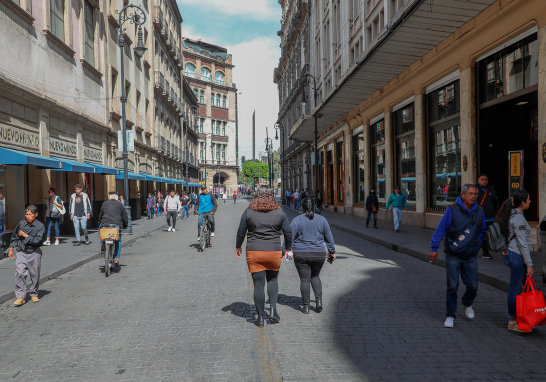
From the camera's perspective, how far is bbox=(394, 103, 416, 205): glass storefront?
18969mm

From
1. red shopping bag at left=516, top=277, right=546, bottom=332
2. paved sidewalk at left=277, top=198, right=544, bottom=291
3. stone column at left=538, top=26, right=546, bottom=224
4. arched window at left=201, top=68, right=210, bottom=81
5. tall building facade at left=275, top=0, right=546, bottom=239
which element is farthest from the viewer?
arched window at left=201, top=68, right=210, bottom=81

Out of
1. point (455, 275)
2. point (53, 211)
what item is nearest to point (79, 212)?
point (53, 211)

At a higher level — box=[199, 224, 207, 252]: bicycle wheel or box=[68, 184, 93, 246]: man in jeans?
box=[68, 184, 93, 246]: man in jeans

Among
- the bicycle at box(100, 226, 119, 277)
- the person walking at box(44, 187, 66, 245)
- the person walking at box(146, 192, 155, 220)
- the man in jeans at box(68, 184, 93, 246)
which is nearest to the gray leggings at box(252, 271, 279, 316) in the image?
the bicycle at box(100, 226, 119, 277)

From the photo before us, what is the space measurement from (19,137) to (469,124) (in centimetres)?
1334

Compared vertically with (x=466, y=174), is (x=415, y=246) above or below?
below

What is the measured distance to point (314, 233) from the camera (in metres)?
5.87

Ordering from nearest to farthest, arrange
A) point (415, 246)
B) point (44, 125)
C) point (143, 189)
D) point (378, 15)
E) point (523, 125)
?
point (415, 246), point (523, 125), point (44, 125), point (378, 15), point (143, 189)

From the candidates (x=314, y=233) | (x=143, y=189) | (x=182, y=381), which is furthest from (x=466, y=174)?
(x=143, y=189)

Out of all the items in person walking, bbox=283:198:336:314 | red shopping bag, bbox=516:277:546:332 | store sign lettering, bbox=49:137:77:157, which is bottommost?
red shopping bag, bbox=516:277:546:332

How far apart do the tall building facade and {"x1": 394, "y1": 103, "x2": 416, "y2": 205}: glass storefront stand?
0.05 meters

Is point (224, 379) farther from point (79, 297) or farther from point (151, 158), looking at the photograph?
point (151, 158)

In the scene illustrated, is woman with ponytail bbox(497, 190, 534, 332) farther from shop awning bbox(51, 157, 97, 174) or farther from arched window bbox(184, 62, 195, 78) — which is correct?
arched window bbox(184, 62, 195, 78)

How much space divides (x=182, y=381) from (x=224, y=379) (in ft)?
1.14
